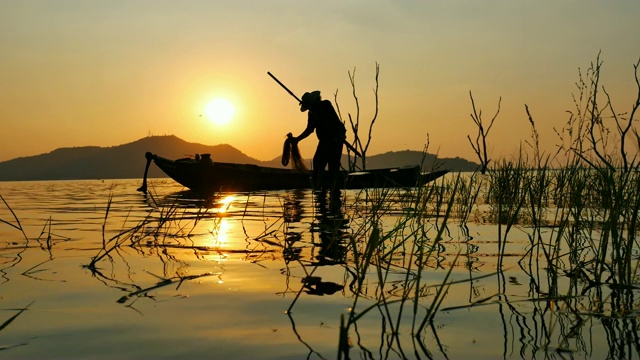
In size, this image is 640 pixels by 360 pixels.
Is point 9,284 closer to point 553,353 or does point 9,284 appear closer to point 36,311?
point 36,311

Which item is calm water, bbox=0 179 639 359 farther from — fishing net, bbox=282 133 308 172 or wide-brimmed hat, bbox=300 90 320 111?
fishing net, bbox=282 133 308 172

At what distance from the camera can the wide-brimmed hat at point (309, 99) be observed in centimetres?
1445

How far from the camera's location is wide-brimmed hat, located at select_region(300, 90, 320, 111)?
1445 cm

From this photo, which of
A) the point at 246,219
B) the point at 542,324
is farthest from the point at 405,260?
the point at 246,219

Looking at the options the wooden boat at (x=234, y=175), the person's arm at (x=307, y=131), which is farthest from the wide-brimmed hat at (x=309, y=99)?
the wooden boat at (x=234, y=175)

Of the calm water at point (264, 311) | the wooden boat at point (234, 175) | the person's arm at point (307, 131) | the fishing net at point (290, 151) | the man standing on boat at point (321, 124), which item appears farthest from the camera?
the wooden boat at point (234, 175)

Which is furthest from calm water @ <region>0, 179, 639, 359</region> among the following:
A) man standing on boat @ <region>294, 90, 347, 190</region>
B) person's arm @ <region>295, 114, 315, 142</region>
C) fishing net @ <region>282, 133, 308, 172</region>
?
fishing net @ <region>282, 133, 308, 172</region>

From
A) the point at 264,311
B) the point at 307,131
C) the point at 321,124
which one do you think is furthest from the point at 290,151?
the point at 264,311

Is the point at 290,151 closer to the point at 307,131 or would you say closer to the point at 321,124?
the point at 307,131

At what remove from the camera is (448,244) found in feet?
18.1

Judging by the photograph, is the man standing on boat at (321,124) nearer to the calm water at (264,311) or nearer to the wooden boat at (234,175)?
the wooden boat at (234,175)

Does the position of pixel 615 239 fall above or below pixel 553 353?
above

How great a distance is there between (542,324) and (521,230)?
4.31 meters

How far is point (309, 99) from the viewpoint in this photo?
14.5 metres
